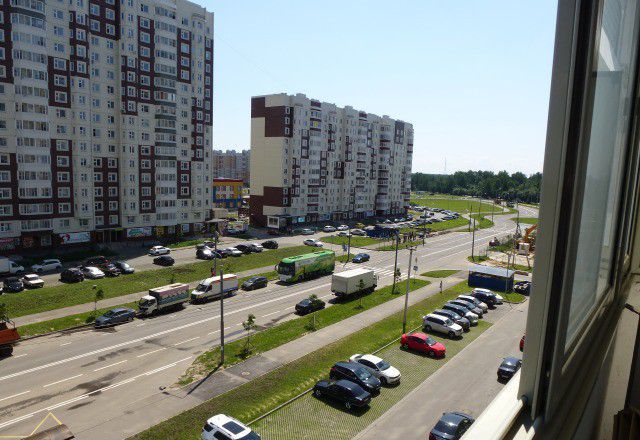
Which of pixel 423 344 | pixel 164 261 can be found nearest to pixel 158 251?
pixel 164 261

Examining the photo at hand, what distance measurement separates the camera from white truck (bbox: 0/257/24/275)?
112 feet

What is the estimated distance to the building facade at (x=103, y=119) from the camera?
3984 centimetres

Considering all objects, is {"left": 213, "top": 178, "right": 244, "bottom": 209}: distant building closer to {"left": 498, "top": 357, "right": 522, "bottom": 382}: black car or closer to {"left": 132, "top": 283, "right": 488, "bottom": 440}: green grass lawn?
{"left": 132, "top": 283, "right": 488, "bottom": 440}: green grass lawn

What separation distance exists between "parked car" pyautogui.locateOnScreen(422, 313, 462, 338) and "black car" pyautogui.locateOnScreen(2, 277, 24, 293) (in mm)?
27678

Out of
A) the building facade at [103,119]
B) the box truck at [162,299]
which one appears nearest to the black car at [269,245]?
the building facade at [103,119]

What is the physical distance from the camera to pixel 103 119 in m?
46.5

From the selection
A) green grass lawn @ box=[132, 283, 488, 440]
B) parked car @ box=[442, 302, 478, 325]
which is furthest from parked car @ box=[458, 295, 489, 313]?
green grass lawn @ box=[132, 283, 488, 440]

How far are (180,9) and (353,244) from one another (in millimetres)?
35225

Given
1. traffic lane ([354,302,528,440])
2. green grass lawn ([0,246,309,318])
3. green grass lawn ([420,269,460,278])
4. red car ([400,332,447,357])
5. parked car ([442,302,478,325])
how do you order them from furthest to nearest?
green grass lawn ([420,269,460,278])
green grass lawn ([0,246,309,318])
parked car ([442,302,478,325])
red car ([400,332,447,357])
traffic lane ([354,302,528,440])

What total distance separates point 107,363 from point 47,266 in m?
21.2

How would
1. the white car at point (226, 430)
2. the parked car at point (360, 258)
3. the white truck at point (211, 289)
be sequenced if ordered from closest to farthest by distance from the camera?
the white car at point (226, 430), the white truck at point (211, 289), the parked car at point (360, 258)

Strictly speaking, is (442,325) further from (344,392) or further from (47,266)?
(47,266)

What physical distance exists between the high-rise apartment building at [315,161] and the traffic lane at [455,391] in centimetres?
4576

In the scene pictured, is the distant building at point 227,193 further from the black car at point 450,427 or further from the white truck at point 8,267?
the black car at point 450,427
